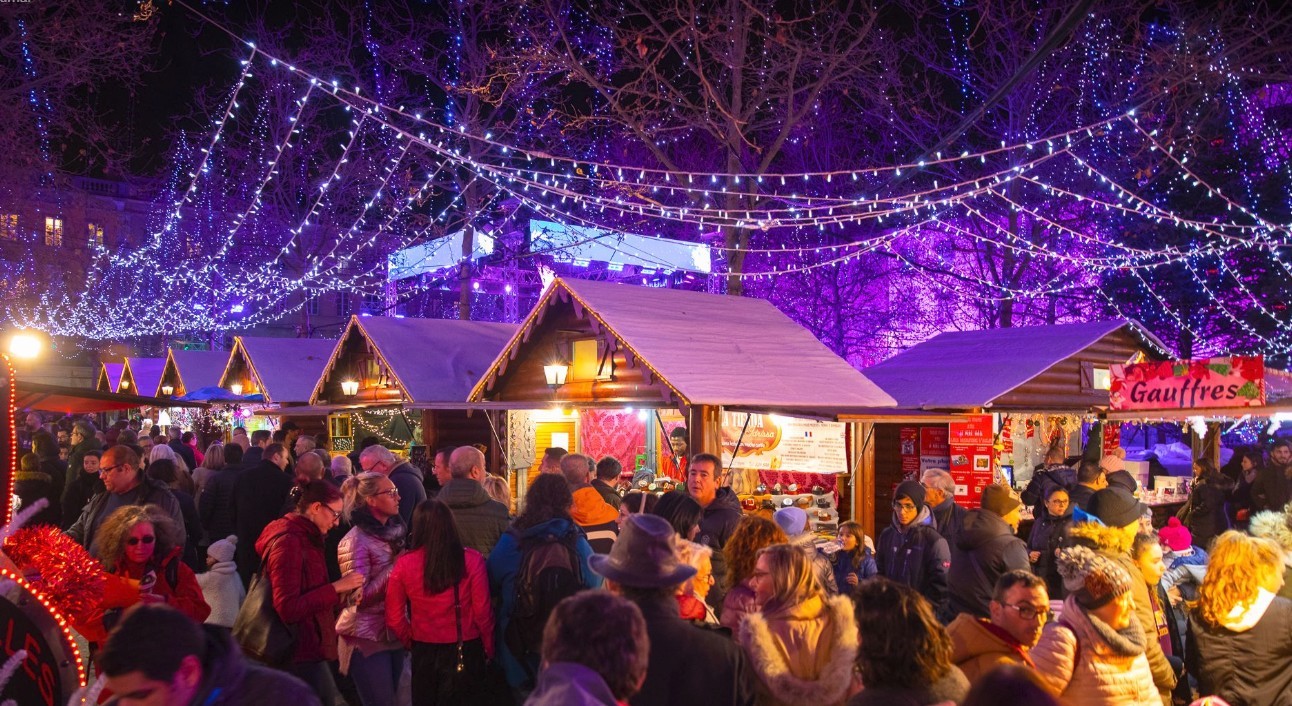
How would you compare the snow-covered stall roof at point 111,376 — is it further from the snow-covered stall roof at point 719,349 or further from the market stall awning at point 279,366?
the snow-covered stall roof at point 719,349

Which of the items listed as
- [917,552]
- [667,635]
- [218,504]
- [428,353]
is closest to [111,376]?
[428,353]

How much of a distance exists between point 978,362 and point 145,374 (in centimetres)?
2693

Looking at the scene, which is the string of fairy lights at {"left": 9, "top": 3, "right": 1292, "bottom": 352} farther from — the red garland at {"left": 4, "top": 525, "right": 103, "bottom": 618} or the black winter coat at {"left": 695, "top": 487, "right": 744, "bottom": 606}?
the red garland at {"left": 4, "top": 525, "right": 103, "bottom": 618}

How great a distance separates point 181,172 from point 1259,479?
36473 millimetres

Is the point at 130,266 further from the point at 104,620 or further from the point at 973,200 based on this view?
the point at 104,620

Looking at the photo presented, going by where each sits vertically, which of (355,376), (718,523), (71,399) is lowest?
(718,523)

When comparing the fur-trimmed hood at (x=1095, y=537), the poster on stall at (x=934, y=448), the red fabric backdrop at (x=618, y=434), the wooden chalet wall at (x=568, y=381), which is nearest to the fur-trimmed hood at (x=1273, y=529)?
the fur-trimmed hood at (x=1095, y=537)

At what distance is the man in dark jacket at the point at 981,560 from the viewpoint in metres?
6.17

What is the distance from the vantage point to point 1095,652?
3.91 m

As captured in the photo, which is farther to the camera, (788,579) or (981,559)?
(981,559)

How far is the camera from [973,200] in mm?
25953

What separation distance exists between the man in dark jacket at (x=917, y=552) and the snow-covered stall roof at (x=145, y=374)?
2826 centimetres

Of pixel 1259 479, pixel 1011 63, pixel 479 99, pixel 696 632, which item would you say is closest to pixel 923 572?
pixel 696 632

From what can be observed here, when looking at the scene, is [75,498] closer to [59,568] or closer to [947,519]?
[59,568]
